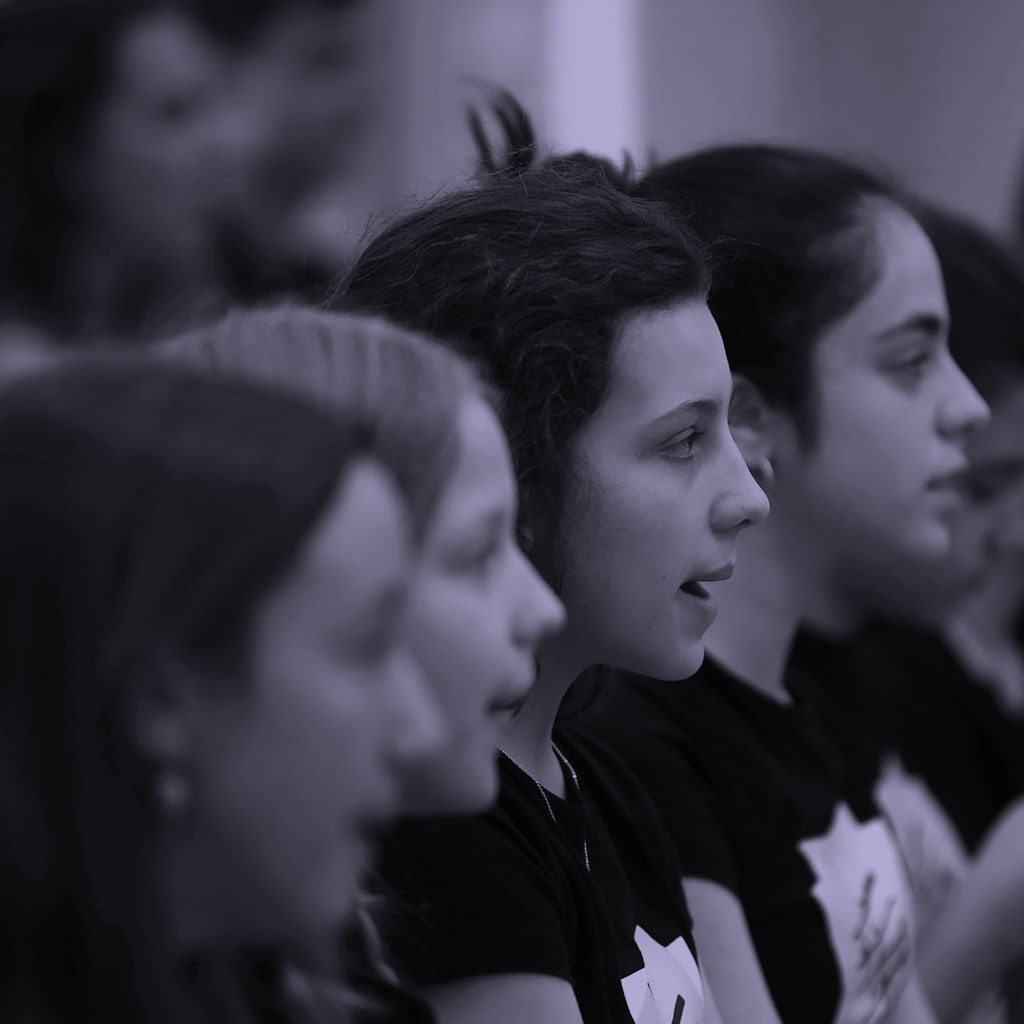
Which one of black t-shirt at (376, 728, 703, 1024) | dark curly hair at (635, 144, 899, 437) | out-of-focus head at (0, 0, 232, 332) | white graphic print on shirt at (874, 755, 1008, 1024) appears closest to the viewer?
black t-shirt at (376, 728, 703, 1024)

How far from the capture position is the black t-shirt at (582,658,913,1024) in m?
1.40

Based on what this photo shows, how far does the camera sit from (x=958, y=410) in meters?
1.59

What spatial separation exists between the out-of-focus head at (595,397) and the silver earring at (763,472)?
186 millimetres

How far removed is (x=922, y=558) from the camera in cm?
164

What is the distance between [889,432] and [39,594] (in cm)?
100

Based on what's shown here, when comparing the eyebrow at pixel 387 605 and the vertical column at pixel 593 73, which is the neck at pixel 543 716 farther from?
the vertical column at pixel 593 73

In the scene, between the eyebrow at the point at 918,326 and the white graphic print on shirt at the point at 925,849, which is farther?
the white graphic print on shirt at the point at 925,849

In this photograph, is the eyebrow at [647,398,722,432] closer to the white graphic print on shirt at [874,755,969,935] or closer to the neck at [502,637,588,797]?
the neck at [502,637,588,797]

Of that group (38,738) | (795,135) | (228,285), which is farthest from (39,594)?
(795,135)

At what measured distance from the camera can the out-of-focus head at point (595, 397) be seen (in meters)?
1.13

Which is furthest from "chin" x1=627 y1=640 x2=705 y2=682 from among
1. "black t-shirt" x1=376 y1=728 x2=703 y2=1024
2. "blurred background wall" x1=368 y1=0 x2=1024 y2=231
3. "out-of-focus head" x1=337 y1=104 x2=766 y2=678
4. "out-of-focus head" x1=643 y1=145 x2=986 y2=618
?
"blurred background wall" x1=368 y1=0 x2=1024 y2=231

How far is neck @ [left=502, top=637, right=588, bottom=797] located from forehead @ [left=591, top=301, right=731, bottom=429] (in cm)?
17

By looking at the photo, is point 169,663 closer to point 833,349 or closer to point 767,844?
point 767,844

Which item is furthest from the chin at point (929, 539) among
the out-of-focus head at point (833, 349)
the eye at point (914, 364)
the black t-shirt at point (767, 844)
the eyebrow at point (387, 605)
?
the eyebrow at point (387, 605)
